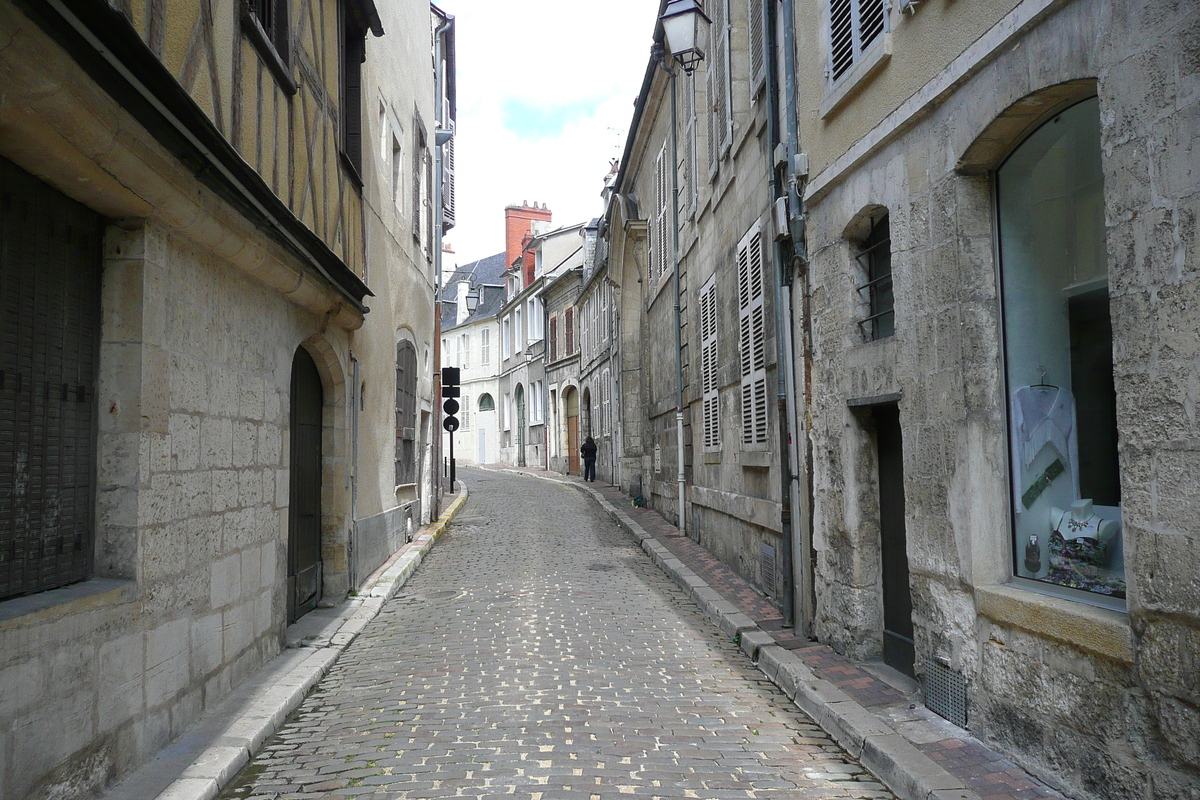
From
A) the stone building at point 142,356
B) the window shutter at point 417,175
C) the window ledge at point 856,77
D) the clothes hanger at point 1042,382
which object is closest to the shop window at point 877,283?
the window ledge at point 856,77

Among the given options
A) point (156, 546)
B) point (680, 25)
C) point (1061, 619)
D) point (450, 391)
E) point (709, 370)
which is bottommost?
point (1061, 619)

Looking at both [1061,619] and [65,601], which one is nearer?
[65,601]

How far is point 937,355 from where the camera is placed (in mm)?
4398

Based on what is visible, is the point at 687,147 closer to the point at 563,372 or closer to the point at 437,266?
the point at 437,266

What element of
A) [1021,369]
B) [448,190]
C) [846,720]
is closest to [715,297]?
[1021,369]

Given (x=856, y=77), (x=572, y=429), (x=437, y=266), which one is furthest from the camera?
(x=572, y=429)

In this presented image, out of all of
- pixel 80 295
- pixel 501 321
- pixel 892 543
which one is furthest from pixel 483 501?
pixel 501 321

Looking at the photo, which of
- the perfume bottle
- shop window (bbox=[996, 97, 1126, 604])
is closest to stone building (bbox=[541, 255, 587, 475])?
shop window (bbox=[996, 97, 1126, 604])

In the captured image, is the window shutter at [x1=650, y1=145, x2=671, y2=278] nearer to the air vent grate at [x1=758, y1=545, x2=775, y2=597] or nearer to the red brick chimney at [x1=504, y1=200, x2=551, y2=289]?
the air vent grate at [x1=758, y1=545, x2=775, y2=597]

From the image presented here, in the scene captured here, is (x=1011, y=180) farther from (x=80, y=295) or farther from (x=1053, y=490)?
(x=80, y=295)

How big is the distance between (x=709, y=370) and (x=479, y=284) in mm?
33822

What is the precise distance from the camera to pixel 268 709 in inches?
184

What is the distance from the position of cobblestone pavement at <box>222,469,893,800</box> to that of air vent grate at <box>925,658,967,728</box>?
23.0 inches

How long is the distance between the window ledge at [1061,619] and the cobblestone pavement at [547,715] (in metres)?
0.95
